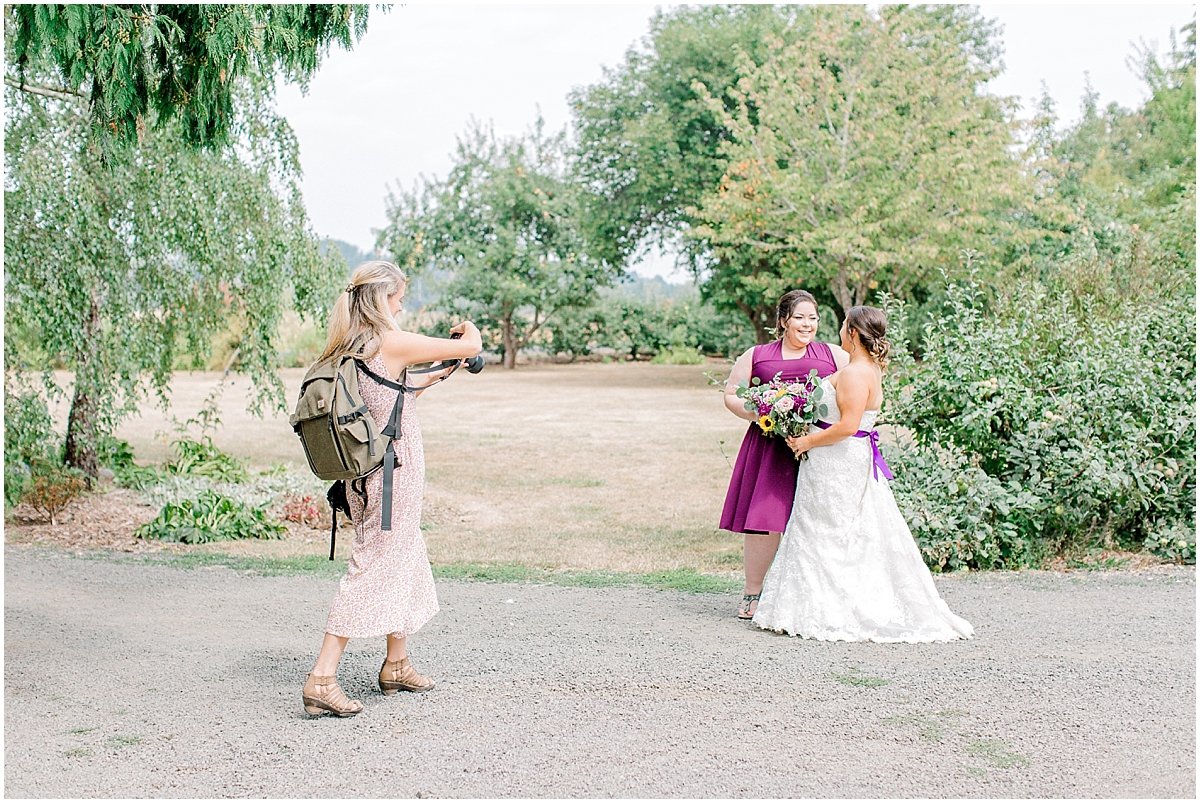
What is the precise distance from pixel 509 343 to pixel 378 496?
32.3 meters

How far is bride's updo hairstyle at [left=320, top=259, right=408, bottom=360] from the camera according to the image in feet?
14.1

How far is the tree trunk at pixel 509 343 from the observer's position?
118 ft

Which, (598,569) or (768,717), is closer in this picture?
(768,717)

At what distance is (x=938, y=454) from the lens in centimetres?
819

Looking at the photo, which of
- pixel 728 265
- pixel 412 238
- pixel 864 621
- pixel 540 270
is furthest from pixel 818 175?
pixel 864 621

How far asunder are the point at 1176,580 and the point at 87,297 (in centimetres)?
893

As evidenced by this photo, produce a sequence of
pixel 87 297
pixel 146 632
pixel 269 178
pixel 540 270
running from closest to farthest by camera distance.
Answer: pixel 146 632, pixel 87 297, pixel 269 178, pixel 540 270

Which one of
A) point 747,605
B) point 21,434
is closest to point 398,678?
point 747,605

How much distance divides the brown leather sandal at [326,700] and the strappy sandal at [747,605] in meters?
2.37

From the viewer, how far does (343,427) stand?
13.5 ft

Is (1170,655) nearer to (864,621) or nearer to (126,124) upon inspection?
(864,621)

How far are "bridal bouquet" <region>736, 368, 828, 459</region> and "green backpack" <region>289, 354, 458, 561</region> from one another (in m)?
2.13

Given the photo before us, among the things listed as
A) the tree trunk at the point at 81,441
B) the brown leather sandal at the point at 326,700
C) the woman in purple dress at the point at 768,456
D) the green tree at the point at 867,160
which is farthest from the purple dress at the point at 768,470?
the green tree at the point at 867,160

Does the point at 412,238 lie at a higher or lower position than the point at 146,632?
higher
